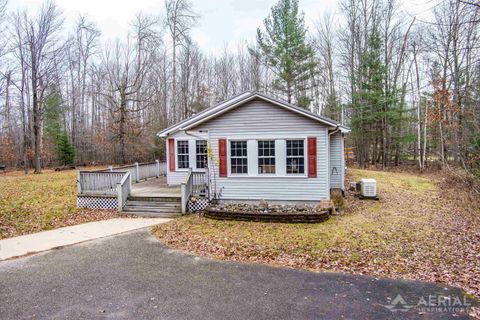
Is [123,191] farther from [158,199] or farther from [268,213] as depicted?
[268,213]

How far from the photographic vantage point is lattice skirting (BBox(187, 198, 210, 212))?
11477mm

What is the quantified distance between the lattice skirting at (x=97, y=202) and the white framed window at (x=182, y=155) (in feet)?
13.5

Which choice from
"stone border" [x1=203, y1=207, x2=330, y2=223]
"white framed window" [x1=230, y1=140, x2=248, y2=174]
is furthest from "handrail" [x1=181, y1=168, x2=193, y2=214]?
"white framed window" [x1=230, y1=140, x2=248, y2=174]

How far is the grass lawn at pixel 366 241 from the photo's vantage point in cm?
604

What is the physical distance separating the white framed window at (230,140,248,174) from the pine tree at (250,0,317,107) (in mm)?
15874

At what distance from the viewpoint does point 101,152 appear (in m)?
31.2

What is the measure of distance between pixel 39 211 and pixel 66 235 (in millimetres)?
3652

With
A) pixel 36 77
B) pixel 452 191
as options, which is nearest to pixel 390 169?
pixel 452 191

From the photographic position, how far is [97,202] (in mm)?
12141

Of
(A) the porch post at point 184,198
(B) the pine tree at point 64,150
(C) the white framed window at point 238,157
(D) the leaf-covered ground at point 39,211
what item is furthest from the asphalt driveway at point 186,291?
(B) the pine tree at point 64,150

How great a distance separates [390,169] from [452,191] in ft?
35.9

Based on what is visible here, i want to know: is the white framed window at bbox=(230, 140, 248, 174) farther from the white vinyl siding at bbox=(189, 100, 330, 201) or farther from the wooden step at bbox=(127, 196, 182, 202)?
the wooden step at bbox=(127, 196, 182, 202)

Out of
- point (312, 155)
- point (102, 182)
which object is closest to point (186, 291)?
point (312, 155)

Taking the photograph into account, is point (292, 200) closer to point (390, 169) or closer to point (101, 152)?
point (390, 169)
